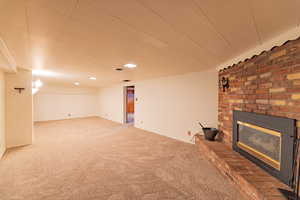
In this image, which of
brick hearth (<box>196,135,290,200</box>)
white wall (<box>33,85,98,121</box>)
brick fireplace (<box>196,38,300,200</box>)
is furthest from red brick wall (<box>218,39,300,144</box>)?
white wall (<box>33,85,98,121</box>)

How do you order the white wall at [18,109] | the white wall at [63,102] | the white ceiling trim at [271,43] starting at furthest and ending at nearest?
the white wall at [63,102] < the white wall at [18,109] < the white ceiling trim at [271,43]

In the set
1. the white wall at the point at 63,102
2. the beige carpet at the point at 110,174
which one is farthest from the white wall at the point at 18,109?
the white wall at the point at 63,102

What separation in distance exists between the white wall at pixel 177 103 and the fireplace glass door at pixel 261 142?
100cm

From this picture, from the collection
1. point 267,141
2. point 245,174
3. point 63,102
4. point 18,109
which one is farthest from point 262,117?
point 63,102

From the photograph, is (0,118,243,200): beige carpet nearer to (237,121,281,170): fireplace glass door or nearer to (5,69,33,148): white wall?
(5,69,33,148): white wall

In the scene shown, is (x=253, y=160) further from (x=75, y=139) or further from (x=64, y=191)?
(x=75, y=139)

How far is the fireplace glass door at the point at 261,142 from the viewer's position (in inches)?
66.1

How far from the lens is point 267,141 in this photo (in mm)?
1829

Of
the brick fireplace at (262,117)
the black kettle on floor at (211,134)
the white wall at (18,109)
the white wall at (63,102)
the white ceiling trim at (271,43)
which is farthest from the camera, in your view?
the white wall at (63,102)

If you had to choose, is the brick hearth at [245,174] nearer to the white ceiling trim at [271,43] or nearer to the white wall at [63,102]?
the white ceiling trim at [271,43]

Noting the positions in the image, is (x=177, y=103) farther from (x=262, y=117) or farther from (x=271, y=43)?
(x=271, y=43)

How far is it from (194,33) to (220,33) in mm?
285

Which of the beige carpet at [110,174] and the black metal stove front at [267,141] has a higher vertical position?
the black metal stove front at [267,141]

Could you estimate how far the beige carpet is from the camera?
176cm
